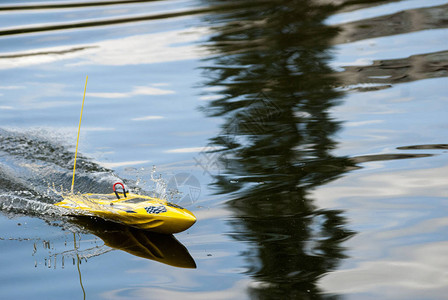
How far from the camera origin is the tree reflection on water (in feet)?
22.0

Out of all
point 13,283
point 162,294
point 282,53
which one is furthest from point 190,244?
point 282,53

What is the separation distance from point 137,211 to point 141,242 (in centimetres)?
35

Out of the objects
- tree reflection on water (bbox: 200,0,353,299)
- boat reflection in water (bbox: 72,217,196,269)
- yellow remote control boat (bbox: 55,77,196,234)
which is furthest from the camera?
yellow remote control boat (bbox: 55,77,196,234)

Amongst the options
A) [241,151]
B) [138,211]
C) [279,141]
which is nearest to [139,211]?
[138,211]

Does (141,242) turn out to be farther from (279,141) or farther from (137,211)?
(279,141)

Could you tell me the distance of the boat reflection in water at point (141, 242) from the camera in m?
6.94

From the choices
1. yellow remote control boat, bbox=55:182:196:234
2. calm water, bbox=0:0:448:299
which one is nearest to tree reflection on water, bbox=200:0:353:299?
calm water, bbox=0:0:448:299

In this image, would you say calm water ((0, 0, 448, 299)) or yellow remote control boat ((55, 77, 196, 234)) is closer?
calm water ((0, 0, 448, 299))

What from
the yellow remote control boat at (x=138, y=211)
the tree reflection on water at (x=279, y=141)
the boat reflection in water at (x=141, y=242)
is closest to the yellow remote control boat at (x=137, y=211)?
the yellow remote control boat at (x=138, y=211)

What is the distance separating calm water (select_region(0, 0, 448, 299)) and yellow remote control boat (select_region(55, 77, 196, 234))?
0.17m

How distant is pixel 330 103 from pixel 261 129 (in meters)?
1.49

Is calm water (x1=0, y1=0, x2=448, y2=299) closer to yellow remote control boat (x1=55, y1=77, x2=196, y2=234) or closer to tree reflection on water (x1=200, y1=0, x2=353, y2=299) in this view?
tree reflection on water (x1=200, y1=0, x2=353, y2=299)

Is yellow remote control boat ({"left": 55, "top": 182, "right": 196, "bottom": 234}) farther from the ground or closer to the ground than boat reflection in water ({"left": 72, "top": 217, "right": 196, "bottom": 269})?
farther from the ground

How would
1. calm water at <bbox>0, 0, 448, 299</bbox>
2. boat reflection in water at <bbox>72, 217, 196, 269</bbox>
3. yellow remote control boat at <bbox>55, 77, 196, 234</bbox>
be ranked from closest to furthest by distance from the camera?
calm water at <bbox>0, 0, 448, 299</bbox>, boat reflection in water at <bbox>72, 217, 196, 269</bbox>, yellow remote control boat at <bbox>55, 77, 196, 234</bbox>
